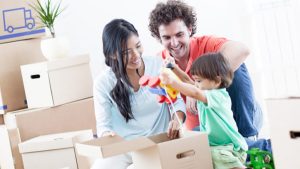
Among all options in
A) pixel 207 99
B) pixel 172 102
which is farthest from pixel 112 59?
pixel 207 99

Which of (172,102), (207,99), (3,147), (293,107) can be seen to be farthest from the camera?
(3,147)

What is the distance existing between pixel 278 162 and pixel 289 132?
13 cm

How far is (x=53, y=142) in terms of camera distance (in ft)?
9.45

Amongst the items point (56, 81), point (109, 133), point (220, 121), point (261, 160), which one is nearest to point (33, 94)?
point (56, 81)

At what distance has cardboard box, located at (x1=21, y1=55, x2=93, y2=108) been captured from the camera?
3.12 m

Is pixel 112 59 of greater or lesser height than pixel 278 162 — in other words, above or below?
above

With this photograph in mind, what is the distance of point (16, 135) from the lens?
9.93ft

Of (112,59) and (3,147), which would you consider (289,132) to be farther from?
(3,147)

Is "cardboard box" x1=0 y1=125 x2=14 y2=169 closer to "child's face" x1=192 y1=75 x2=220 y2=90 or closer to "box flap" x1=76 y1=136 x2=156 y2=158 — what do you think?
"box flap" x1=76 y1=136 x2=156 y2=158

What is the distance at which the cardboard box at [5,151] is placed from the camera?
3.03 metres

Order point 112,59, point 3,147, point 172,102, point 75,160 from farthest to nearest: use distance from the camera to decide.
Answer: point 3,147, point 75,160, point 112,59, point 172,102

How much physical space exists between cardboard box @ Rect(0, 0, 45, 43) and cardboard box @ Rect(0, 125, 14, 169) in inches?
22.5

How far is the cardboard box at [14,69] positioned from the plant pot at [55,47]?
181mm

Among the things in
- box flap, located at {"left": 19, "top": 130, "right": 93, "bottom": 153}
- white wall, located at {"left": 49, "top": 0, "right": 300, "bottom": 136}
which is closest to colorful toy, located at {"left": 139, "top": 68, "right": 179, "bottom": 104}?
white wall, located at {"left": 49, "top": 0, "right": 300, "bottom": 136}
